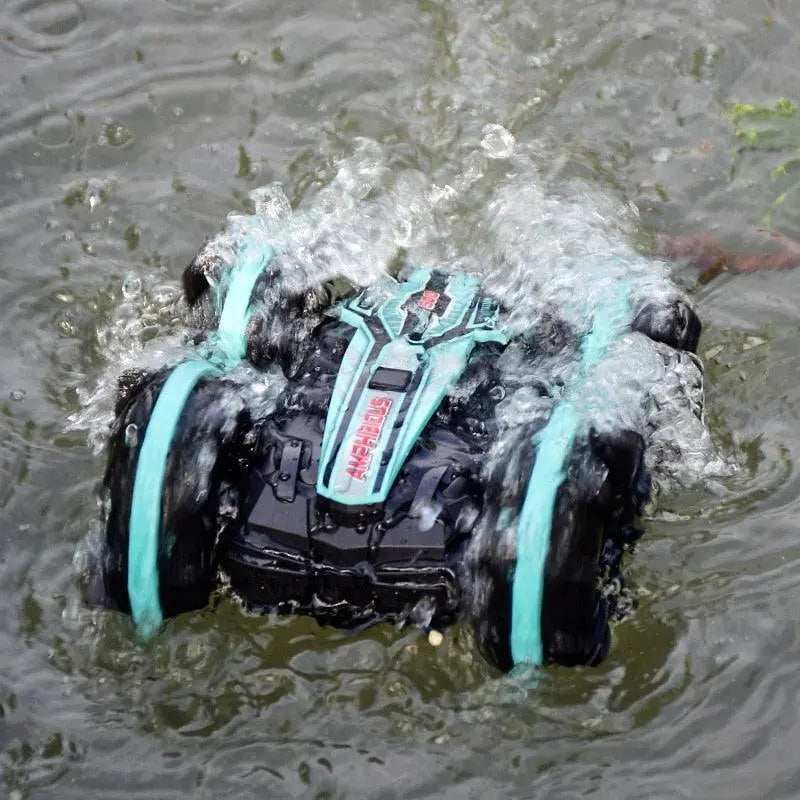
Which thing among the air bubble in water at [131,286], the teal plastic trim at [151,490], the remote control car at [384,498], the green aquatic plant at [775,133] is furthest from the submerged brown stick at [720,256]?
the teal plastic trim at [151,490]

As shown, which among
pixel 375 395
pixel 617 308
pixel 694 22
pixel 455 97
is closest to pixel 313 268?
pixel 375 395

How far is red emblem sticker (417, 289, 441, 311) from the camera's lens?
3473 mm

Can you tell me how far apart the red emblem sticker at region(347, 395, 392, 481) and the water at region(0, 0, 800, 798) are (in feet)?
1.76

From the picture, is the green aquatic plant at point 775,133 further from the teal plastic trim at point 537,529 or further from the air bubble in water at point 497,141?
the teal plastic trim at point 537,529

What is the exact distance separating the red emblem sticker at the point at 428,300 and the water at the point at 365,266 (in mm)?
470

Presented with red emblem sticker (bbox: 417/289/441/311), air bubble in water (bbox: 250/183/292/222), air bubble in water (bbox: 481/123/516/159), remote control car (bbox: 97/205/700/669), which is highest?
air bubble in water (bbox: 481/123/516/159)

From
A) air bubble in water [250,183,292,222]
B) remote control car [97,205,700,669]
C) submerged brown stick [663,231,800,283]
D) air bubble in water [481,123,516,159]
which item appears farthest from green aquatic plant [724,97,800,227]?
air bubble in water [250,183,292,222]

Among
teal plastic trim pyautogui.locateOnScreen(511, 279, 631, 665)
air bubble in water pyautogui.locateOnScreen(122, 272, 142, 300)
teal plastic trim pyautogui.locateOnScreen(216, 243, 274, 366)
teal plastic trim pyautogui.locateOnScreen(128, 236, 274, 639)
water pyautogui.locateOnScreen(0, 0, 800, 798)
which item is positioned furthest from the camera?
air bubble in water pyautogui.locateOnScreen(122, 272, 142, 300)

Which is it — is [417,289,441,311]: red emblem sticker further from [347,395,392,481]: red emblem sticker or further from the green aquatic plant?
the green aquatic plant

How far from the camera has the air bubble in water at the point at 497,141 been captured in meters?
4.80

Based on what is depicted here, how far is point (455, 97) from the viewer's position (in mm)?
4992

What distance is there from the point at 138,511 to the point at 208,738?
677 mm

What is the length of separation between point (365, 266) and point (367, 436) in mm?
1002

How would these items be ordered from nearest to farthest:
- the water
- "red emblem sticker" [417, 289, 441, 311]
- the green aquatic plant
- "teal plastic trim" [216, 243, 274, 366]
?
the water
"teal plastic trim" [216, 243, 274, 366]
"red emblem sticker" [417, 289, 441, 311]
the green aquatic plant
